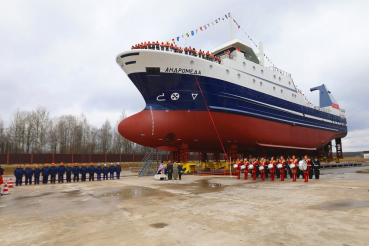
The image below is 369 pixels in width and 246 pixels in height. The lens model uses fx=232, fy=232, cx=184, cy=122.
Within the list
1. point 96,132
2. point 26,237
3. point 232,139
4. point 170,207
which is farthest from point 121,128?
point 96,132

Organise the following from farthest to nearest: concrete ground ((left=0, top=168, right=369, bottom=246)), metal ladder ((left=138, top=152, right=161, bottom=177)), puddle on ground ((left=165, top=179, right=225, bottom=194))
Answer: metal ladder ((left=138, top=152, right=161, bottom=177)) < puddle on ground ((left=165, top=179, right=225, bottom=194)) < concrete ground ((left=0, top=168, right=369, bottom=246))

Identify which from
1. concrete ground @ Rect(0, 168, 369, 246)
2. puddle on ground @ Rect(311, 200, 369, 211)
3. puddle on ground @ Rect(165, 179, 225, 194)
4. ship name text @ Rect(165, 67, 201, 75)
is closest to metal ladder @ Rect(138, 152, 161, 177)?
ship name text @ Rect(165, 67, 201, 75)

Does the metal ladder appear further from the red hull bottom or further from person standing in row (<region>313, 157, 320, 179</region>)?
person standing in row (<region>313, 157, 320, 179</region>)

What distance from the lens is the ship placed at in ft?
58.3

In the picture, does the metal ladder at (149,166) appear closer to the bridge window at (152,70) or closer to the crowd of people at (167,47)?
the bridge window at (152,70)

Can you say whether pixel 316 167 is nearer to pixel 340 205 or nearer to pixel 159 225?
pixel 340 205

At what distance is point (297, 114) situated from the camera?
1101 inches

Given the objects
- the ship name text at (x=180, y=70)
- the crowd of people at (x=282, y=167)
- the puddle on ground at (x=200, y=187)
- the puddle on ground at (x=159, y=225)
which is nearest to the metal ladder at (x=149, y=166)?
the ship name text at (x=180, y=70)

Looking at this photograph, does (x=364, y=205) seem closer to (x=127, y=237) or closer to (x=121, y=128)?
(x=127, y=237)

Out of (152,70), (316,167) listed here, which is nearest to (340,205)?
(316,167)

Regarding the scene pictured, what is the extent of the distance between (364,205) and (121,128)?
1630cm

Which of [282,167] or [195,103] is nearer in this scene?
[282,167]

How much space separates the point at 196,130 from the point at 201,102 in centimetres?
230

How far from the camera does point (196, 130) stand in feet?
61.4
